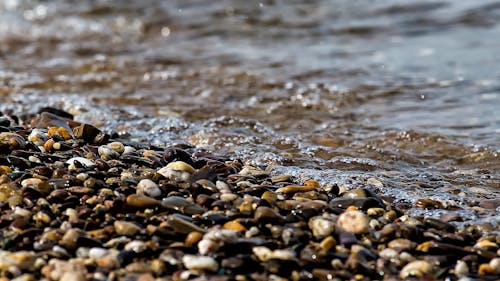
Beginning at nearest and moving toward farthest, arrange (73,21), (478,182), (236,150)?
(478,182)
(236,150)
(73,21)

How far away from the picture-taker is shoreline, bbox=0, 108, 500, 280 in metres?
2.91

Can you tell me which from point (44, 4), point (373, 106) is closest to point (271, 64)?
point (373, 106)

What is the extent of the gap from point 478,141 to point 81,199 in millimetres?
3228

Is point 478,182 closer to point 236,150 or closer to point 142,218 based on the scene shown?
point 236,150

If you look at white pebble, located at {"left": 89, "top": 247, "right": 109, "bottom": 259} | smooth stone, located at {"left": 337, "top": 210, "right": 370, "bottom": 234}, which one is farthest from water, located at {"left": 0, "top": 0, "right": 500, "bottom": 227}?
white pebble, located at {"left": 89, "top": 247, "right": 109, "bottom": 259}

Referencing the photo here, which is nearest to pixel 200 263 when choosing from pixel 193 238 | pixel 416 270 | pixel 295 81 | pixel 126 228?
pixel 193 238

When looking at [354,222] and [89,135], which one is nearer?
[354,222]

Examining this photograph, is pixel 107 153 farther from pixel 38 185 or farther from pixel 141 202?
pixel 141 202

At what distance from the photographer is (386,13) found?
10.6 metres

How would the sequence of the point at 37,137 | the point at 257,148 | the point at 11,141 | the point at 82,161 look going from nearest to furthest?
the point at 82,161 < the point at 11,141 < the point at 37,137 < the point at 257,148

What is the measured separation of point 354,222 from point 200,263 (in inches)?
32.3

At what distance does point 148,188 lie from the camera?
348 centimetres

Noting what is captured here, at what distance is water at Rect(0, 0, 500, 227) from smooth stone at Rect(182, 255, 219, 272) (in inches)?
52.6

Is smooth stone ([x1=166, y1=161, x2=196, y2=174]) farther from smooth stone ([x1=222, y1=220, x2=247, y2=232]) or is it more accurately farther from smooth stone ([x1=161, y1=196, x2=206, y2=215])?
smooth stone ([x1=222, y1=220, x2=247, y2=232])
